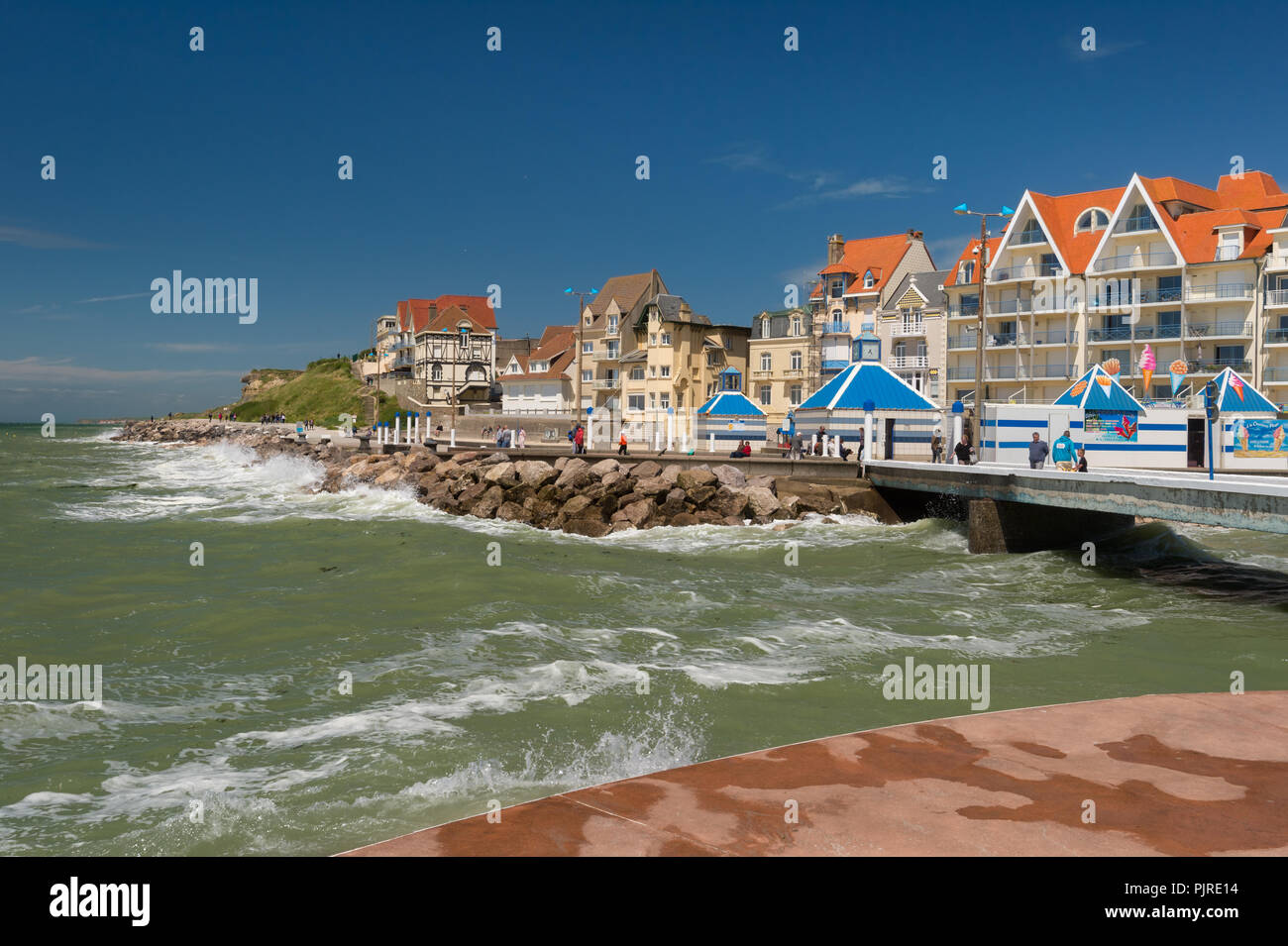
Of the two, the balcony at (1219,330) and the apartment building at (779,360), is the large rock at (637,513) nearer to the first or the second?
the apartment building at (779,360)

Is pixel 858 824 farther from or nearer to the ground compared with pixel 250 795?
farther from the ground

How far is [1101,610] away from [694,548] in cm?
1049

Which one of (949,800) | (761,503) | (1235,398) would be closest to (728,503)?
(761,503)

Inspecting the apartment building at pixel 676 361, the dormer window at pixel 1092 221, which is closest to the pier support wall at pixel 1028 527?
the dormer window at pixel 1092 221

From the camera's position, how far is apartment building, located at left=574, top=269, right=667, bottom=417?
83.4 metres

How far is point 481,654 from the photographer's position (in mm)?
11477

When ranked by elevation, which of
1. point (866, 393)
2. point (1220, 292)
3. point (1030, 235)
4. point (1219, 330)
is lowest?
point (866, 393)

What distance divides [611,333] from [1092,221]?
40.4 m

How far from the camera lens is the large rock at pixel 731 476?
31016 mm

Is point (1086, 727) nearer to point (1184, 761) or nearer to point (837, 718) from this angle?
point (1184, 761)

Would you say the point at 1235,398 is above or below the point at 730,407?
below

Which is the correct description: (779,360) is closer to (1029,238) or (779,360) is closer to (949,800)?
(1029,238)
